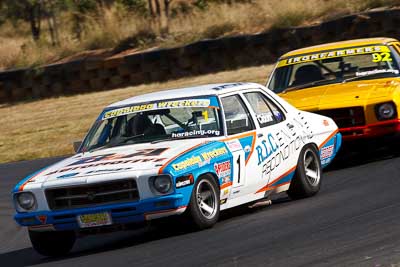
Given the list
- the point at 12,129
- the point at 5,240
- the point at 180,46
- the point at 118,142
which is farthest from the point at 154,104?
the point at 180,46

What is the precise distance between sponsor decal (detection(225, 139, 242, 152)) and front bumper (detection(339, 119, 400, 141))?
3249 millimetres

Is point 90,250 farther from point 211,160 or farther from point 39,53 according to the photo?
point 39,53

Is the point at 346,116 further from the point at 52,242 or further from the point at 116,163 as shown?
the point at 52,242

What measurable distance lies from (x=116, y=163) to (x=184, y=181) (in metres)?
0.63

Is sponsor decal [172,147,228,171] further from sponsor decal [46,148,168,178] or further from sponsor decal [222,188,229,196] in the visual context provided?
sponsor decal [222,188,229,196]

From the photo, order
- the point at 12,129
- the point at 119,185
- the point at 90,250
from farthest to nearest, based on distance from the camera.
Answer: the point at 12,129 → the point at 90,250 → the point at 119,185

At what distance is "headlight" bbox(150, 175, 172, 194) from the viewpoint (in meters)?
7.69

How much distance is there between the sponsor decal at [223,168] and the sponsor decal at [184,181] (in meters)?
0.44

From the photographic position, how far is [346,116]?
11633 millimetres

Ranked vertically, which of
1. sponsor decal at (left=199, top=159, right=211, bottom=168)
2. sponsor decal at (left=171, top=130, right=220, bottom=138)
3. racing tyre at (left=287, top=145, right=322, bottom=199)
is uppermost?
sponsor decal at (left=171, top=130, right=220, bottom=138)

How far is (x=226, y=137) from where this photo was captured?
8680 millimetres

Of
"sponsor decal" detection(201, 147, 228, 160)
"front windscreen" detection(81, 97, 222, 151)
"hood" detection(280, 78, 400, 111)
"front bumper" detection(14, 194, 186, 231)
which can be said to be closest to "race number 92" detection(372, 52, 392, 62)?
"hood" detection(280, 78, 400, 111)

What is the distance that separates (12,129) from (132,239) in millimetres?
13882

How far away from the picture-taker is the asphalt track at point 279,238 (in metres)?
6.80
